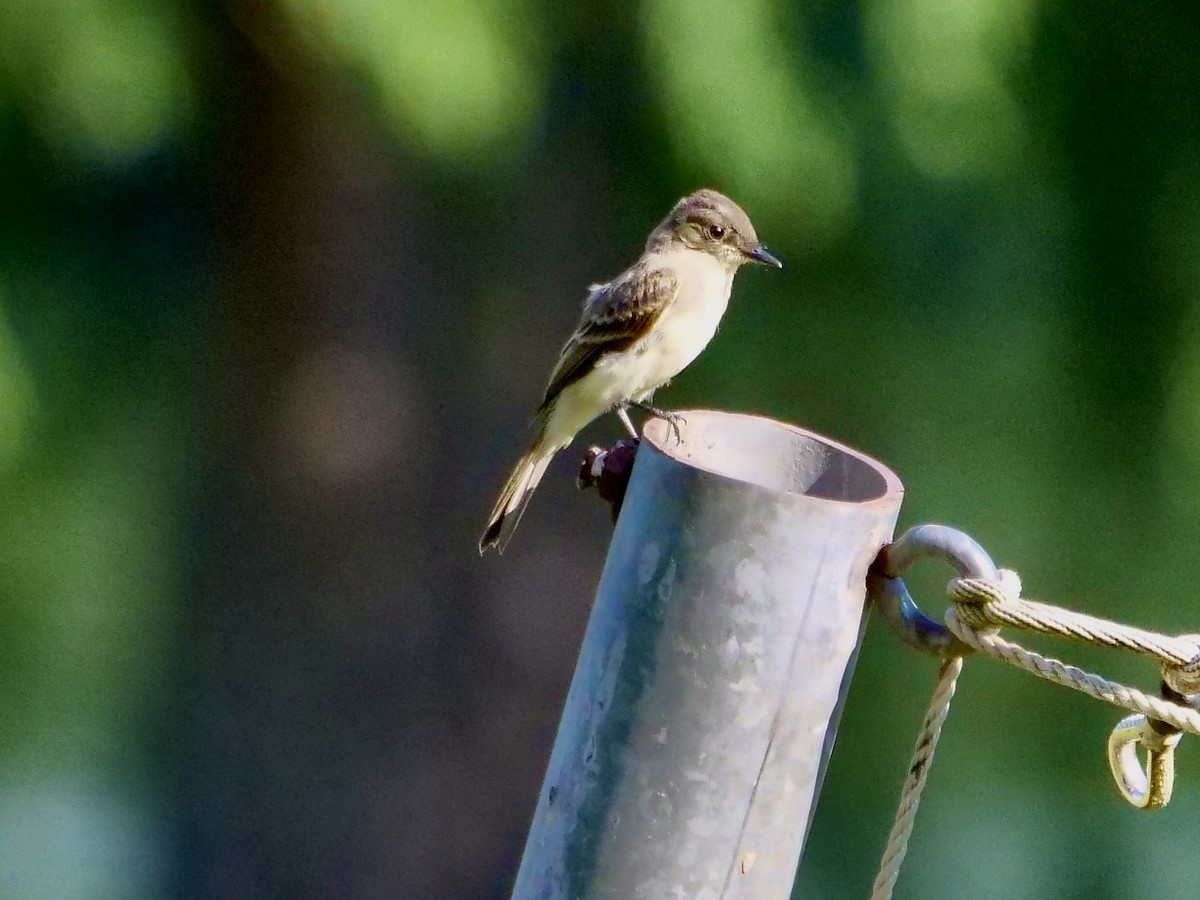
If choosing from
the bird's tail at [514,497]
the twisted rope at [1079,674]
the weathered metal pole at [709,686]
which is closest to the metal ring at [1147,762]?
the twisted rope at [1079,674]

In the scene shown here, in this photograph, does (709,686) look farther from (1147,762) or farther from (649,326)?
(649,326)

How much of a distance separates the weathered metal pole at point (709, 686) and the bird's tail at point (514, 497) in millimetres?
2022

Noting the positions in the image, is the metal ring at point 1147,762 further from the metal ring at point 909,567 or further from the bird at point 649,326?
the bird at point 649,326

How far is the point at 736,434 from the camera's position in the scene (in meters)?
2.05

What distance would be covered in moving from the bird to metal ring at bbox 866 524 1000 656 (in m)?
2.27

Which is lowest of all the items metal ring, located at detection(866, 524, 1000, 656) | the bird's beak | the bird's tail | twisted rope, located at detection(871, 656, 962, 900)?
the bird's tail

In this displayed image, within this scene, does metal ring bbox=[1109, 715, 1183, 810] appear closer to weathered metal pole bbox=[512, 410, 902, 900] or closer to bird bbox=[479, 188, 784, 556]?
weathered metal pole bbox=[512, 410, 902, 900]

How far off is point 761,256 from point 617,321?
45 centimetres

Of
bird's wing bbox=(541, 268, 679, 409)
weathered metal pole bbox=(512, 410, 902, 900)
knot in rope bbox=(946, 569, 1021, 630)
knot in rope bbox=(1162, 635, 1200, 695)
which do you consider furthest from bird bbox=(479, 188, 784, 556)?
knot in rope bbox=(1162, 635, 1200, 695)

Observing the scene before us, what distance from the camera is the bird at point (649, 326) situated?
4027 millimetres

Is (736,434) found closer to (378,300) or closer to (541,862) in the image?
(541,862)

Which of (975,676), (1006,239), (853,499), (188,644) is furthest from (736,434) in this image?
(188,644)

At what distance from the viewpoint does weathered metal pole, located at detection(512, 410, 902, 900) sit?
66.1 inches

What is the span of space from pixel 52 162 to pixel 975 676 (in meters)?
3.40
